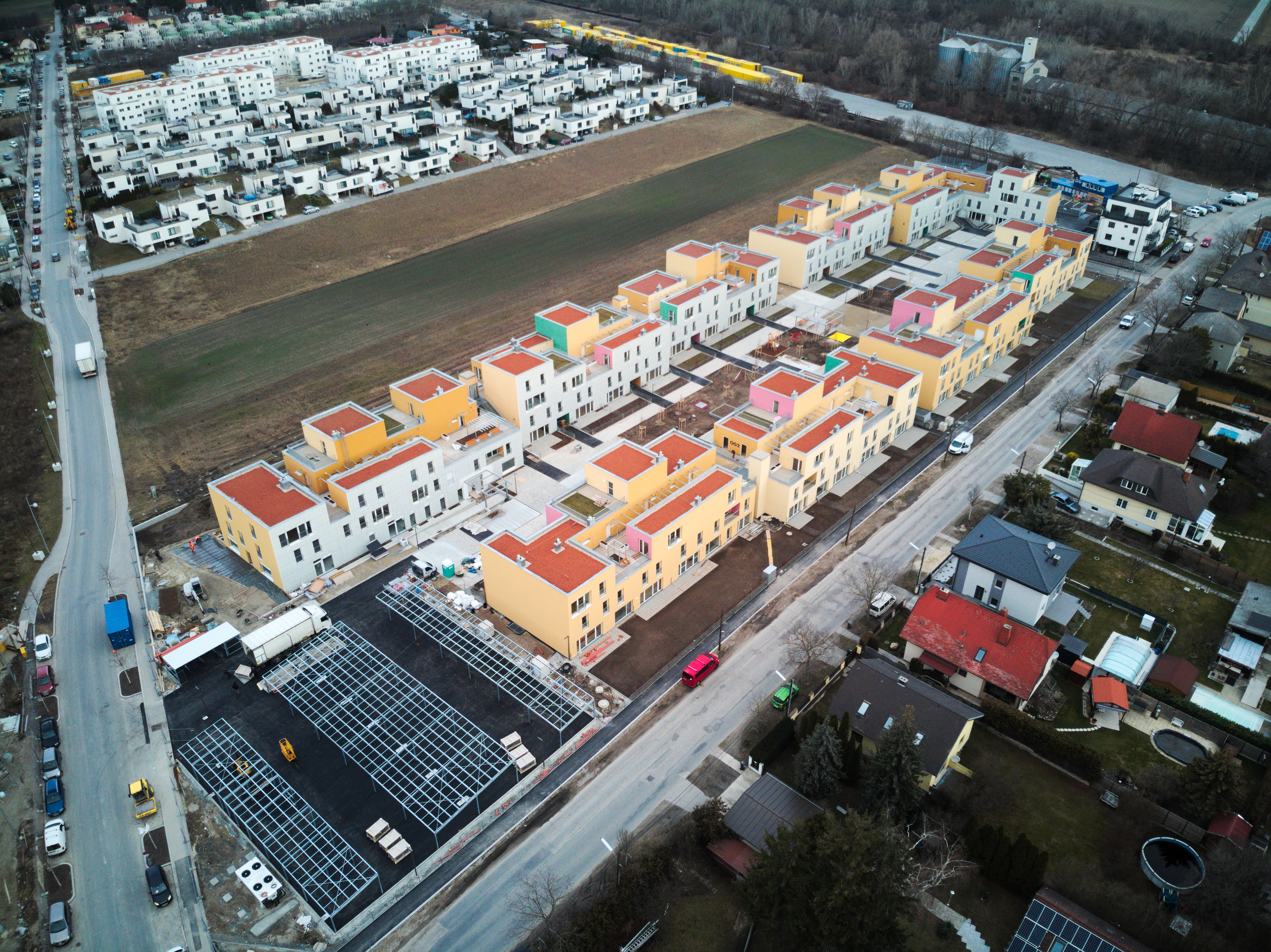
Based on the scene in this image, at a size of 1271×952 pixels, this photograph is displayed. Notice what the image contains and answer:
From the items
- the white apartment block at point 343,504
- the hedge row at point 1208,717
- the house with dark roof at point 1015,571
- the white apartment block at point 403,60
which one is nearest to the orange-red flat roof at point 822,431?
the house with dark roof at point 1015,571

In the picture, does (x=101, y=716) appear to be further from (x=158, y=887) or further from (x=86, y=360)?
(x=86, y=360)

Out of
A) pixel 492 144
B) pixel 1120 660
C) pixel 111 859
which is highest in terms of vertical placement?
pixel 492 144

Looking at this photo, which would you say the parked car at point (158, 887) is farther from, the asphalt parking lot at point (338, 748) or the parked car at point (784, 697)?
the parked car at point (784, 697)

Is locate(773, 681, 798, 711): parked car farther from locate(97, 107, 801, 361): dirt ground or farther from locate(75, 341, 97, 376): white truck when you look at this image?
locate(97, 107, 801, 361): dirt ground

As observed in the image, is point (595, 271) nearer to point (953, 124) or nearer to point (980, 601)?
point (980, 601)

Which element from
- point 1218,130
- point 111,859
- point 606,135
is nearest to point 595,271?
point 606,135

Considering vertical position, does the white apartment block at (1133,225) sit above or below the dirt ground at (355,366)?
above

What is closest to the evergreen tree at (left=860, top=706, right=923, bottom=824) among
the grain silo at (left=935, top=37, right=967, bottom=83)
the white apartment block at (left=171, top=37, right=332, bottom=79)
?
the grain silo at (left=935, top=37, right=967, bottom=83)
